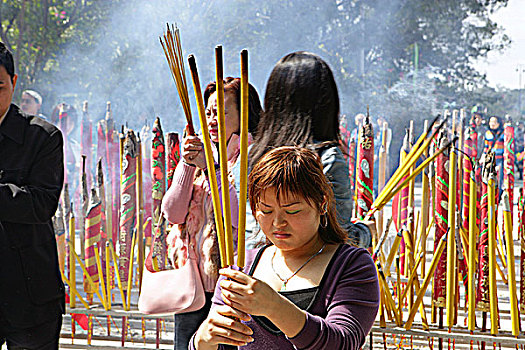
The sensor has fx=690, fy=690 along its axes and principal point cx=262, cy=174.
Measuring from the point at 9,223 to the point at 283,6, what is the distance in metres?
8.39

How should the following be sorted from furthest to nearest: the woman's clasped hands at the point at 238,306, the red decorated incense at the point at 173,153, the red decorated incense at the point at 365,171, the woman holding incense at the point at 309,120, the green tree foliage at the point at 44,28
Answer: the green tree foliage at the point at 44,28 < the red decorated incense at the point at 173,153 < the red decorated incense at the point at 365,171 < the woman holding incense at the point at 309,120 < the woman's clasped hands at the point at 238,306

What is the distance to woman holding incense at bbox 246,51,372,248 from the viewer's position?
1.42m

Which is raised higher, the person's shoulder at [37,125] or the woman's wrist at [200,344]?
Result: the person's shoulder at [37,125]

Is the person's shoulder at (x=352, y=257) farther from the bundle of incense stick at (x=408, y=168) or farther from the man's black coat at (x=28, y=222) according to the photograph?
the man's black coat at (x=28, y=222)

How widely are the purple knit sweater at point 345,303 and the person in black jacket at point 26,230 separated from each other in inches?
29.1

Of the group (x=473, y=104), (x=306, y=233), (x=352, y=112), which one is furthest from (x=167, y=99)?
(x=306, y=233)

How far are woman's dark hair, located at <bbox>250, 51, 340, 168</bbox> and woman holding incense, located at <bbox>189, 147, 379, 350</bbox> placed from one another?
1.20ft

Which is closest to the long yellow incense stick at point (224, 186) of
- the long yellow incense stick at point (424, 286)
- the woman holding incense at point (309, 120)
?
the woman holding incense at point (309, 120)

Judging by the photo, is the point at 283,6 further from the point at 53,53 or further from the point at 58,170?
the point at 58,170

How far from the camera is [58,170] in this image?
5.50 feet

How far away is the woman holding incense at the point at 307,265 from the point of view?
955mm

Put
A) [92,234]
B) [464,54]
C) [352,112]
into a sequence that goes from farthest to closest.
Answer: [464,54], [352,112], [92,234]

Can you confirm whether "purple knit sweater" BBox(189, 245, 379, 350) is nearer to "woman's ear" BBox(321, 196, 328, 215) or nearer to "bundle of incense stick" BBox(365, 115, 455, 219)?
"woman's ear" BBox(321, 196, 328, 215)

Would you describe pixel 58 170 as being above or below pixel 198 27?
below
